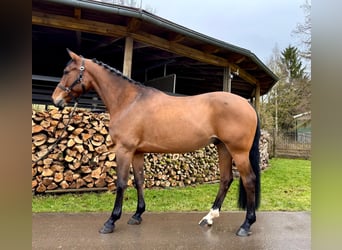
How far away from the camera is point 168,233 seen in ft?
8.89

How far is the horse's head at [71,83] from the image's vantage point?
2914mm

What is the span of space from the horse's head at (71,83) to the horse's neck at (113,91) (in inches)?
6.6

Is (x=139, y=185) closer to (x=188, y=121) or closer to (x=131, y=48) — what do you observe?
(x=188, y=121)

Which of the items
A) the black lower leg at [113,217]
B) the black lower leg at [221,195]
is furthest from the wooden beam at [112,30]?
the black lower leg at [221,195]

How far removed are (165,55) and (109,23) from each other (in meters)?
1.83

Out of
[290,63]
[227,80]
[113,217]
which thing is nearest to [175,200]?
[113,217]

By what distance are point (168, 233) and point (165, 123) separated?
1066 mm

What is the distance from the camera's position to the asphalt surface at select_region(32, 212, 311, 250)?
2.40 meters

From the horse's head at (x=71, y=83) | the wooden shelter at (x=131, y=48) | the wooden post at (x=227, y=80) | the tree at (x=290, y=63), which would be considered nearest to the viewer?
the horse's head at (x=71, y=83)

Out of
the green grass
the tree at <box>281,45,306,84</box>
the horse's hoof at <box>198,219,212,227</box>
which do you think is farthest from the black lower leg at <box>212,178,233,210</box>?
the tree at <box>281,45,306,84</box>

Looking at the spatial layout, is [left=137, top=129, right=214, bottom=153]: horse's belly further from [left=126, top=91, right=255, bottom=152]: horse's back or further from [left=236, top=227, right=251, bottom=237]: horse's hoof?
[left=236, top=227, right=251, bottom=237]: horse's hoof

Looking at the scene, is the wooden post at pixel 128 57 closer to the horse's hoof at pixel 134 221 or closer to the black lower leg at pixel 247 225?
the horse's hoof at pixel 134 221

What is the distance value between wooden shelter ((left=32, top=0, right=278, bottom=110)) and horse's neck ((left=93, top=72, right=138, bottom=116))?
1.45 m
